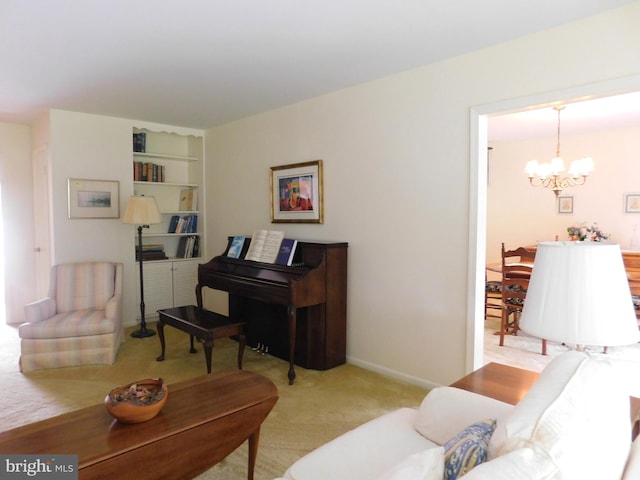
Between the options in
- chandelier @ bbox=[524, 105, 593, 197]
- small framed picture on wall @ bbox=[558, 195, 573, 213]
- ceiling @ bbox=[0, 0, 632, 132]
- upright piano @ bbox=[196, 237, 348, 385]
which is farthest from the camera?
small framed picture on wall @ bbox=[558, 195, 573, 213]

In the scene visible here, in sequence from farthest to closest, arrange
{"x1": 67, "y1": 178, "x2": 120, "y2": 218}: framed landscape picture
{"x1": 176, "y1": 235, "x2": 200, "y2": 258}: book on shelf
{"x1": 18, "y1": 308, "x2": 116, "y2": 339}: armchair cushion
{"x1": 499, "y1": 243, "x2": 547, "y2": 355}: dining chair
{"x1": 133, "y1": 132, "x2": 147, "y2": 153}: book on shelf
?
1. {"x1": 176, "y1": 235, "x2": 200, "y2": 258}: book on shelf
2. {"x1": 133, "y1": 132, "x2": 147, "y2": 153}: book on shelf
3. {"x1": 67, "y1": 178, "x2": 120, "y2": 218}: framed landscape picture
4. {"x1": 499, "y1": 243, "x2": 547, "y2": 355}: dining chair
5. {"x1": 18, "y1": 308, "x2": 116, "y2": 339}: armchair cushion

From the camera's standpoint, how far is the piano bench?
3236mm

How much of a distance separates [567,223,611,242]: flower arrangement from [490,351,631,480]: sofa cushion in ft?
15.8

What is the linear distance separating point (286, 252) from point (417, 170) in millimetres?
1344

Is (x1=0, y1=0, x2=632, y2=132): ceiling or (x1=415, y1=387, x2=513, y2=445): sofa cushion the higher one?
(x1=0, y1=0, x2=632, y2=132): ceiling

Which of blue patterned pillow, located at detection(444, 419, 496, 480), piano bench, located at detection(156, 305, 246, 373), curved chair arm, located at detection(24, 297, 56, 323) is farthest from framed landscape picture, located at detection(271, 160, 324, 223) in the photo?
blue patterned pillow, located at detection(444, 419, 496, 480)

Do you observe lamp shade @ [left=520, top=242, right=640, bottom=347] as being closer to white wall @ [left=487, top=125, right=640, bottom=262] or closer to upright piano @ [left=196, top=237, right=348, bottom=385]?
upright piano @ [left=196, top=237, right=348, bottom=385]

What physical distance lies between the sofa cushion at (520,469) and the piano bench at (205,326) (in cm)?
263

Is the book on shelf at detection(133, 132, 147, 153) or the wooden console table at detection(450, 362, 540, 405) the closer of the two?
the wooden console table at detection(450, 362, 540, 405)

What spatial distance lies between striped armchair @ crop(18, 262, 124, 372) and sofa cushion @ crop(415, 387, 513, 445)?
3030 millimetres

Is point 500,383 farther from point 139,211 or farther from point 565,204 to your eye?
point 565,204

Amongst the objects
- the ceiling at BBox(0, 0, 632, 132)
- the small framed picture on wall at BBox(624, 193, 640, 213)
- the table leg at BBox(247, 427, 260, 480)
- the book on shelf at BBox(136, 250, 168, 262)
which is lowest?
the table leg at BBox(247, 427, 260, 480)

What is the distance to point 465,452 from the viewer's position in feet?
3.61

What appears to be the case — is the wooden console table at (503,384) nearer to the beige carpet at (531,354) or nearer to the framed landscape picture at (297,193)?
the beige carpet at (531,354)
